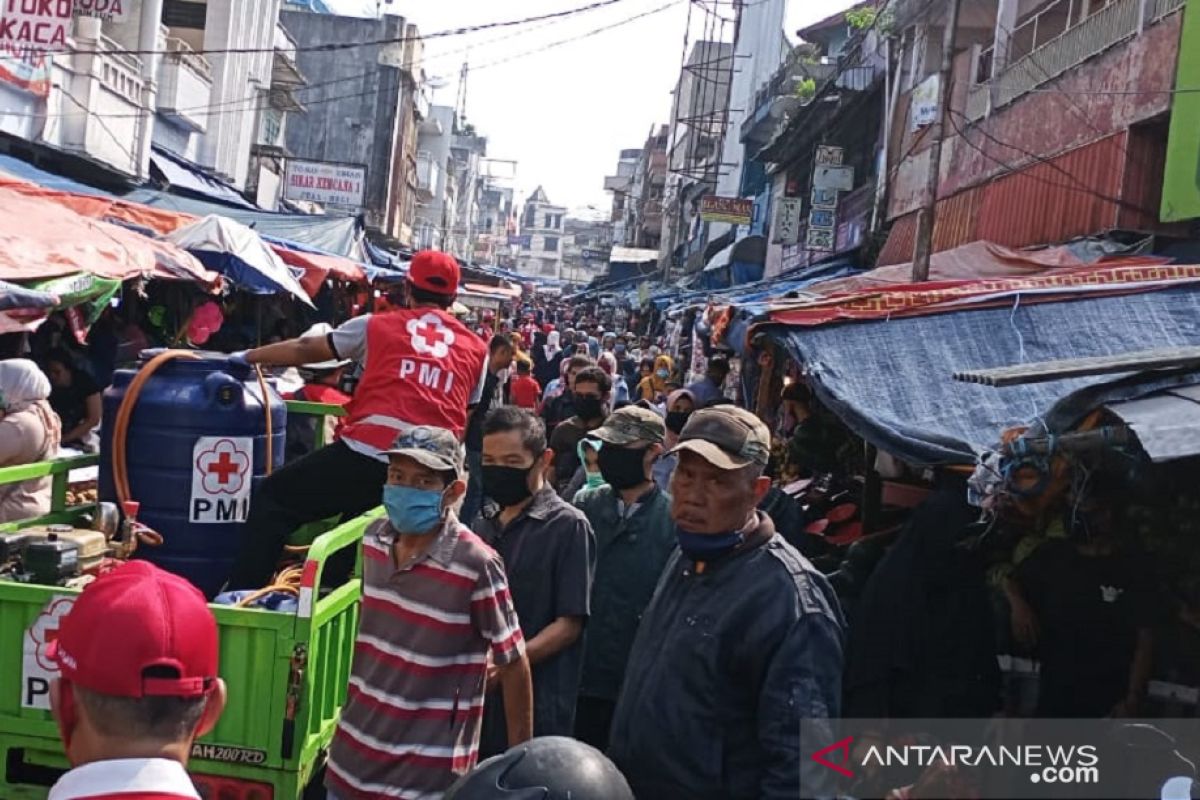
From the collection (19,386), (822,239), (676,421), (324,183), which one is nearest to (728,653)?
(19,386)

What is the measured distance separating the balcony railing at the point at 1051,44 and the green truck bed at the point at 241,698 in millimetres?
9101

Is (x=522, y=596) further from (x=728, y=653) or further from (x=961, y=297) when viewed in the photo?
(x=961, y=297)

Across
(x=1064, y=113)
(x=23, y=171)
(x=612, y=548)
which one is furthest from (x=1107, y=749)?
(x=23, y=171)

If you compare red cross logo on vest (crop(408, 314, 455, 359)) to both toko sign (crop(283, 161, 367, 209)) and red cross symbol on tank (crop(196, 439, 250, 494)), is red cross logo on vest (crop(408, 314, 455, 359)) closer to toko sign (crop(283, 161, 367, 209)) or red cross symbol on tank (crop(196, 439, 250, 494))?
red cross symbol on tank (crop(196, 439, 250, 494))

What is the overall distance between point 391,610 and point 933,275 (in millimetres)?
8777

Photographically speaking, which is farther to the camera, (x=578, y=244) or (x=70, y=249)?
(x=578, y=244)

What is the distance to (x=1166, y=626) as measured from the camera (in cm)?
460

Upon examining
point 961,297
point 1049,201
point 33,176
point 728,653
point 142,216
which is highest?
point 1049,201

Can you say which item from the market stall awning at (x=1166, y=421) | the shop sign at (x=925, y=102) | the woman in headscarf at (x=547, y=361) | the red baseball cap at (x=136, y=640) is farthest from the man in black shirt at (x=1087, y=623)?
the woman in headscarf at (x=547, y=361)

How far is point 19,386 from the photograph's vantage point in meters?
5.29

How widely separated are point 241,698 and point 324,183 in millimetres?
28854

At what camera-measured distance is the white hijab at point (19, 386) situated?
5254 millimetres

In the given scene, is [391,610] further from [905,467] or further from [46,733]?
[905,467]

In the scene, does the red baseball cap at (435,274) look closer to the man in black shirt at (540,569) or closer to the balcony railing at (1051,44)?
the man in black shirt at (540,569)
